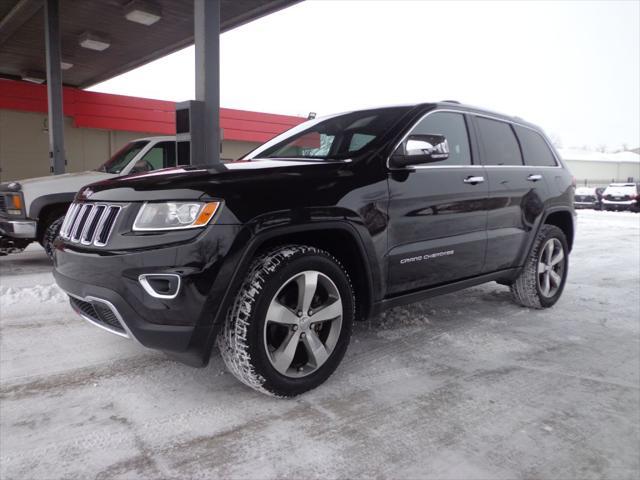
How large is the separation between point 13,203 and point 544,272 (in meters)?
6.16

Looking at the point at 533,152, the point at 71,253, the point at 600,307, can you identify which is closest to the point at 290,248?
the point at 71,253

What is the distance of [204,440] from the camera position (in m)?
2.17

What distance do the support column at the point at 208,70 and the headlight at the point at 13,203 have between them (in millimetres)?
2214

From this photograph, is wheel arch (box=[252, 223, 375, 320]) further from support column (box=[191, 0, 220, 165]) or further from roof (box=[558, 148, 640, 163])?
roof (box=[558, 148, 640, 163])

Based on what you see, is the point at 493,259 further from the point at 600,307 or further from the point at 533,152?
the point at 600,307

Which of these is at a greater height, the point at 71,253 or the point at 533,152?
the point at 533,152

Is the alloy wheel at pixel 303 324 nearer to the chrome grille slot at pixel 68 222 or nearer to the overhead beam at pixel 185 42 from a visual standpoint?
the chrome grille slot at pixel 68 222

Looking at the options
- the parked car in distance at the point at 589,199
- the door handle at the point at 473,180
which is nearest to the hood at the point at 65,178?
the door handle at the point at 473,180

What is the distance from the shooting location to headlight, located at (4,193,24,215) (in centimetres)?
569

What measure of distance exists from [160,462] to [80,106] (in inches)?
654

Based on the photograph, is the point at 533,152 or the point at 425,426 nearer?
the point at 425,426

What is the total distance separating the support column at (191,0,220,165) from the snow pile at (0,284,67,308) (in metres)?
2.49

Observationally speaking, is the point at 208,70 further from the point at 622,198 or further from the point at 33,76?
the point at 622,198

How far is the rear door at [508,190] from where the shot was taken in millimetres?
3822
